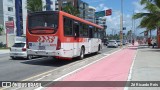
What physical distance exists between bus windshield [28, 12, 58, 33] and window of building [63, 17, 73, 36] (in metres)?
0.73

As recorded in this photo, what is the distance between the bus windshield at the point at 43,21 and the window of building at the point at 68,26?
0.73 meters

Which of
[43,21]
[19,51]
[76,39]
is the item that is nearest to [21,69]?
[43,21]

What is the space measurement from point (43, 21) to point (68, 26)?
1.67m

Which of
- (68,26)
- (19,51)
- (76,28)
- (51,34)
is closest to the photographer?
(51,34)

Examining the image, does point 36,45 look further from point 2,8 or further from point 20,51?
point 2,8

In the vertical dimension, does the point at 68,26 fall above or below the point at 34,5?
below

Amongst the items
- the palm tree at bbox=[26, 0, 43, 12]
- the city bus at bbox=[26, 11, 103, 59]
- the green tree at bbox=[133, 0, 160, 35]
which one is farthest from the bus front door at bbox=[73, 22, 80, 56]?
the palm tree at bbox=[26, 0, 43, 12]

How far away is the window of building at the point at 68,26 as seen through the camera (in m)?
16.8

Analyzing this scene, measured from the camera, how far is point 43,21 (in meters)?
16.6

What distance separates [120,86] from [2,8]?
6407cm

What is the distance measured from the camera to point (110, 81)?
34.0 ft

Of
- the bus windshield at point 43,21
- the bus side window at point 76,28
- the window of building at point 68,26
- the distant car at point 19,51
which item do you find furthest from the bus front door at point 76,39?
the distant car at point 19,51

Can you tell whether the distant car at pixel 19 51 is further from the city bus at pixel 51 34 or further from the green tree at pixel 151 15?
the green tree at pixel 151 15

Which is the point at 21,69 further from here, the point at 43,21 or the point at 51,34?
the point at 43,21
